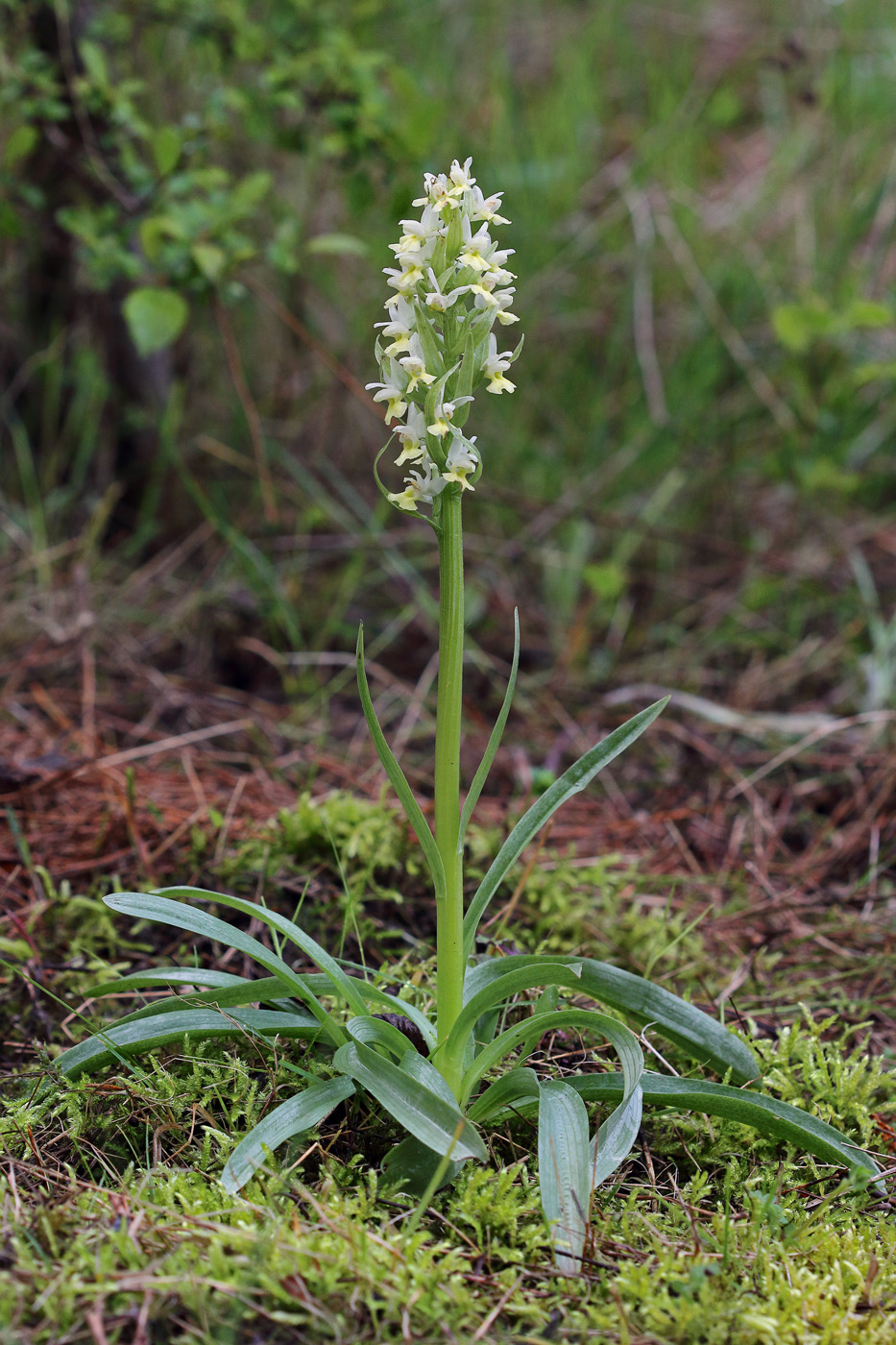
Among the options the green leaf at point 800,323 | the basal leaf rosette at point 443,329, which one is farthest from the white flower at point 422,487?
the green leaf at point 800,323

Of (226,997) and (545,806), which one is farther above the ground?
(545,806)

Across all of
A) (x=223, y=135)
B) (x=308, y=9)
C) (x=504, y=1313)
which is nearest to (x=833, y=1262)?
(x=504, y=1313)

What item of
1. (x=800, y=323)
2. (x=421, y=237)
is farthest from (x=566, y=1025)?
(x=800, y=323)

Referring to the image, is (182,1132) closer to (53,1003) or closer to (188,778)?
(53,1003)

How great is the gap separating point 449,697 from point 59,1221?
918 millimetres

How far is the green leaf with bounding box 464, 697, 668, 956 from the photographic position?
168cm

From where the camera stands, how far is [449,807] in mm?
1604

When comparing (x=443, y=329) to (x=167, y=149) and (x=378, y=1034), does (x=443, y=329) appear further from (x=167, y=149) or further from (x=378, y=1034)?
(x=167, y=149)

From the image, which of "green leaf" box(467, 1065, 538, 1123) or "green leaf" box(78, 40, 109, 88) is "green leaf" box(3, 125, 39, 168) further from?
"green leaf" box(467, 1065, 538, 1123)

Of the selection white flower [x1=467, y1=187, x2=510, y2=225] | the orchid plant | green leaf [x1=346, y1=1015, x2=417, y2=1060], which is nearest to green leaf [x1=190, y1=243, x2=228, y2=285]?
the orchid plant

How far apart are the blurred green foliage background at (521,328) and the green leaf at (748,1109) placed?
6.72ft

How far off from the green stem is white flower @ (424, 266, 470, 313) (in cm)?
28

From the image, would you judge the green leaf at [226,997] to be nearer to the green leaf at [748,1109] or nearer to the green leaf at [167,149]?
the green leaf at [748,1109]

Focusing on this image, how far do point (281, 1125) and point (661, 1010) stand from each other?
25.9 inches
